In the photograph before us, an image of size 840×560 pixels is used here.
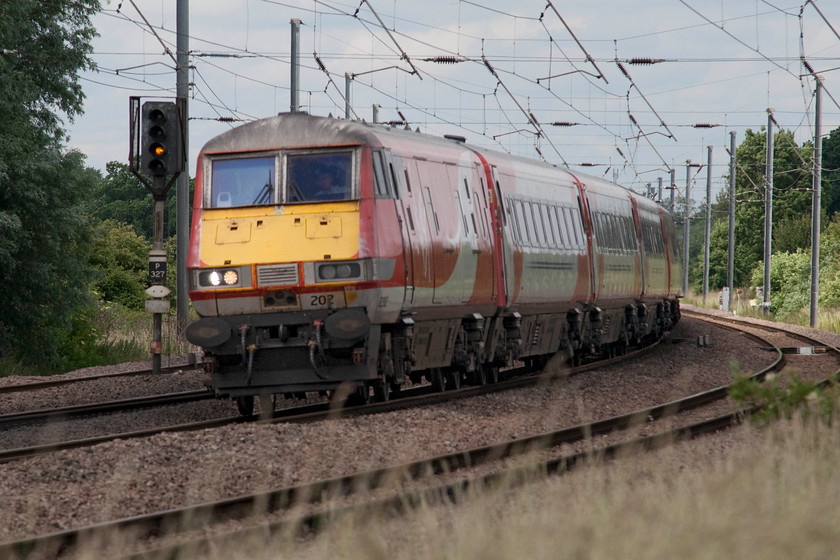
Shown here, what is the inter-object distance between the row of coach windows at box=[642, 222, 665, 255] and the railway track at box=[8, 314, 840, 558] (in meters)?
15.9

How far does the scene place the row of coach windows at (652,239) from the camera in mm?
27953

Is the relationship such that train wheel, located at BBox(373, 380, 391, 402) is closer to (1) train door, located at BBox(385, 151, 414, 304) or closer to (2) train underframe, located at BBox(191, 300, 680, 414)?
(2) train underframe, located at BBox(191, 300, 680, 414)

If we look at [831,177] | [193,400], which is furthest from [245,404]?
[831,177]

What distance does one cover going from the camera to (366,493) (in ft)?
28.4

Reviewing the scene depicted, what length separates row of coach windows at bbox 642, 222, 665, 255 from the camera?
27953 millimetres

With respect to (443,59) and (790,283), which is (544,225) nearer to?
(443,59)

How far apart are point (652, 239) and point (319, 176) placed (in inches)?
655

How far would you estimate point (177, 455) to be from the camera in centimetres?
1020

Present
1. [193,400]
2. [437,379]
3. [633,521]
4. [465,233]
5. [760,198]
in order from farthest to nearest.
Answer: [760,198], [437,379], [465,233], [193,400], [633,521]

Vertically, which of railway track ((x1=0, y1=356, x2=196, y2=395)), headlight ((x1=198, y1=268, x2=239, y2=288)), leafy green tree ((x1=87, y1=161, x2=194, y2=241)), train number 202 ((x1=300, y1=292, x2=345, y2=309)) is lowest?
railway track ((x1=0, y1=356, x2=196, y2=395))

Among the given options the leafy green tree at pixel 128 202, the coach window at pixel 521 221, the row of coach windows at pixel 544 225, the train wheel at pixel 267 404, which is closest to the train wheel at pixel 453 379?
the row of coach windows at pixel 544 225

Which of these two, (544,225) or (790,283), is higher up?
(544,225)

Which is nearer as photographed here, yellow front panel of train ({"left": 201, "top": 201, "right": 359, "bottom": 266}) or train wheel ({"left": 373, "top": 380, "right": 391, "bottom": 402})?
yellow front panel of train ({"left": 201, "top": 201, "right": 359, "bottom": 266})

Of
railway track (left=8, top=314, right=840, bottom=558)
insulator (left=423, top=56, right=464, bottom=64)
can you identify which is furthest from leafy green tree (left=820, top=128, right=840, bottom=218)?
railway track (left=8, top=314, right=840, bottom=558)
